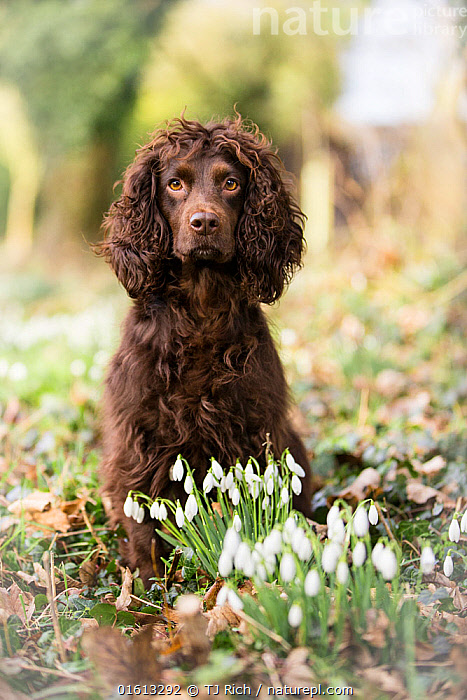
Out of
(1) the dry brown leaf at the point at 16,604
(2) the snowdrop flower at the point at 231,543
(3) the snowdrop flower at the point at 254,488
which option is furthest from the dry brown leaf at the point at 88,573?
(2) the snowdrop flower at the point at 231,543

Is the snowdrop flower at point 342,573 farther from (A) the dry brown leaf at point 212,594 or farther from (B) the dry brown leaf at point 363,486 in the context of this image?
(B) the dry brown leaf at point 363,486

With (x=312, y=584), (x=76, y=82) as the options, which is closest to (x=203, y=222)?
(x=312, y=584)

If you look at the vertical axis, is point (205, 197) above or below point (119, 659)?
above

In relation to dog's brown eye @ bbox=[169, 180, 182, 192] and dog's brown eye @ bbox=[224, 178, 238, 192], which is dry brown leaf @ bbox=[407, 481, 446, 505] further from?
dog's brown eye @ bbox=[169, 180, 182, 192]

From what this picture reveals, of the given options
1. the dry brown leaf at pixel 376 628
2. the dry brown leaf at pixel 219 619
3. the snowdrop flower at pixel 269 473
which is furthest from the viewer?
the snowdrop flower at pixel 269 473

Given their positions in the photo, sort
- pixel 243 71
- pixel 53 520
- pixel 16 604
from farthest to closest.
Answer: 1. pixel 243 71
2. pixel 53 520
3. pixel 16 604

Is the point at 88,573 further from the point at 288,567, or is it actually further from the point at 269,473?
the point at 288,567

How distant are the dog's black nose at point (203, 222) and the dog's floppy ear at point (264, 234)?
321 mm

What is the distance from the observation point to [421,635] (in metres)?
1.90

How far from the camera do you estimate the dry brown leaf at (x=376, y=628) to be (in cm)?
177

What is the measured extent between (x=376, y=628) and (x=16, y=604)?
4.46 ft

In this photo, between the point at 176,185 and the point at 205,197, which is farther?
the point at 176,185

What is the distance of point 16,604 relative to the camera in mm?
2402

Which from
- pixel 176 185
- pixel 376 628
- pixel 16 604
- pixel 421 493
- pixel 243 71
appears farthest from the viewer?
pixel 243 71
